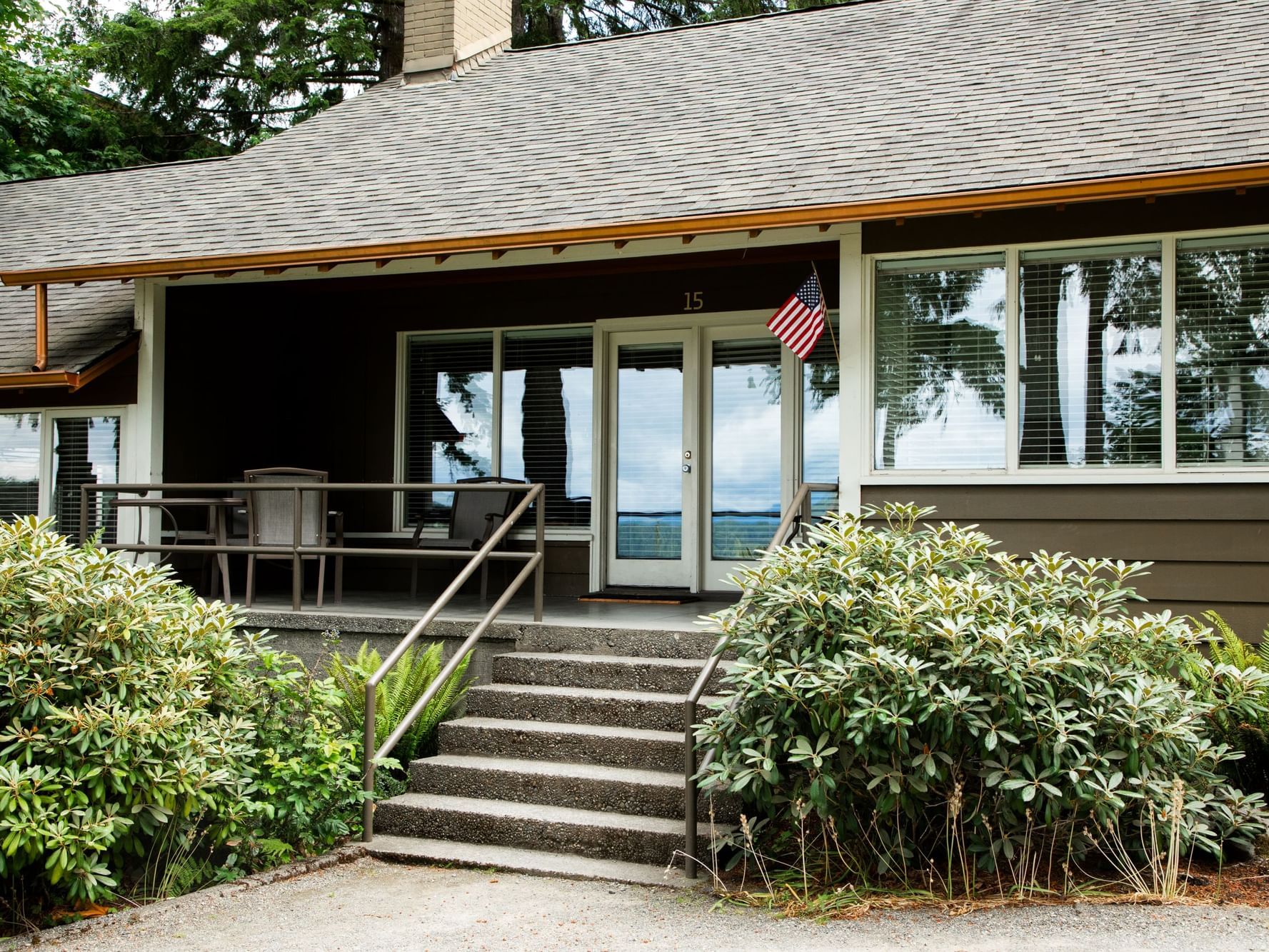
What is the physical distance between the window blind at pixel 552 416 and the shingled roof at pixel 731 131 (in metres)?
1.46

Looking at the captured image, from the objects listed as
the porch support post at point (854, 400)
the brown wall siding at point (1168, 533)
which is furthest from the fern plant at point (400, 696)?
the brown wall siding at point (1168, 533)

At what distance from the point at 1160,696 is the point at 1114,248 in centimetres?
281

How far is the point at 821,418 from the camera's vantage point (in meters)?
8.63

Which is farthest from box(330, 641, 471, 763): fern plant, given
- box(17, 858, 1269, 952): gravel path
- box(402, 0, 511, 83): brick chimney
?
box(402, 0, 511, 83): brick chimney

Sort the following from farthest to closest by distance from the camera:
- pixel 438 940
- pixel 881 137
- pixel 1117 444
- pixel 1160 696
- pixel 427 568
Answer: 1. pixel 427 568
2. pixel 881 137
3. pixel 1117 444
4. pixel 1160 696
5. pixel 438 940

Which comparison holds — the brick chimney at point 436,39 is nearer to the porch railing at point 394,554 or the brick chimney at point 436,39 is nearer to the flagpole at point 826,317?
the porch railing at point 394,554

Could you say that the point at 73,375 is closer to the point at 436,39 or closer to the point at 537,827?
the point at 537,827

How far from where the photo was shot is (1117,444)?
629 centimetres

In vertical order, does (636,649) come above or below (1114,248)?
below

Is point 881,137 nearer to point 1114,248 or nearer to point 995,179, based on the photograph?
point 995,179

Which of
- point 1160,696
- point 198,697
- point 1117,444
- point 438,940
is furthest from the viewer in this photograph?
point 1117,444

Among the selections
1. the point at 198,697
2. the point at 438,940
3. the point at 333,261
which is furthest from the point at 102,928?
the point at 333,261

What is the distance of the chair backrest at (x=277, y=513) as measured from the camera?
789 centimetres

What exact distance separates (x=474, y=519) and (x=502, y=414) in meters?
0.97
